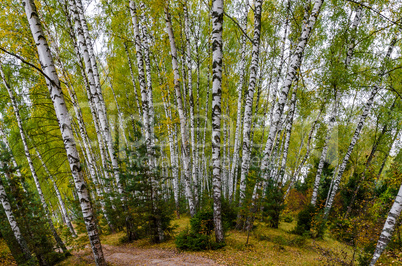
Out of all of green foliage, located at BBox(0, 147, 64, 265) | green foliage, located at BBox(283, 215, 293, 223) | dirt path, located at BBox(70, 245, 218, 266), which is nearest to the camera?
dirt path, located at BBox(70, 245, 218, 266)

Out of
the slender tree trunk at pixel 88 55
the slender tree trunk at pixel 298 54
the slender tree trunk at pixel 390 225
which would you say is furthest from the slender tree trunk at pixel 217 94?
the slender tree trunk at pixel 88 55

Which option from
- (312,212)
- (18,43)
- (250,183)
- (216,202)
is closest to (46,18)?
(18,43)

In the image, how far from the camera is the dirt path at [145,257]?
4.35 m

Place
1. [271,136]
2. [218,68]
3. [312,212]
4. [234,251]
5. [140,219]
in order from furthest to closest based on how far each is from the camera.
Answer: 1. [312,212]
2. [140,219]
3. [271,136]
4. [234,251]
5. [218,68]

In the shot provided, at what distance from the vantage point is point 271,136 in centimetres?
548

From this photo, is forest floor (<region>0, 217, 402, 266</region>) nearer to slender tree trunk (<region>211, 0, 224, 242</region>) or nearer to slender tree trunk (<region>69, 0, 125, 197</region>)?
slender tree trunk (<region>211, 0, 224, 242</region>)

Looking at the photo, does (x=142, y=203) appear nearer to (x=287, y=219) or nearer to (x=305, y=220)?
(x=305, y=220)

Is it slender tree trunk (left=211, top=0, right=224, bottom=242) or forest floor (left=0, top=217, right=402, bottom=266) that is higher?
slender tree trunk (left=211, top=0, right=224, bottom=242)

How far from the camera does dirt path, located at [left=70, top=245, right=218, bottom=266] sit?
14.3 feet

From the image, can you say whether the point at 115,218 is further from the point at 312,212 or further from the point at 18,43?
the point at 312,212

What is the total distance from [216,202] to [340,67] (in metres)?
6.02

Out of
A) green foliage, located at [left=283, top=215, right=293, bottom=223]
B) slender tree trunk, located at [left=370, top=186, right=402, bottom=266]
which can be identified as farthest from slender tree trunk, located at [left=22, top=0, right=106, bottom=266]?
green foliage, located at [left=283, top=215, right=293, bottom=223]

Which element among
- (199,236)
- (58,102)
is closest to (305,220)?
(199,236)

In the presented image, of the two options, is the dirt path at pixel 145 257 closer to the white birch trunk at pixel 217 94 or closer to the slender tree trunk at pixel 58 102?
the white birch trunk at pixel 217 94
